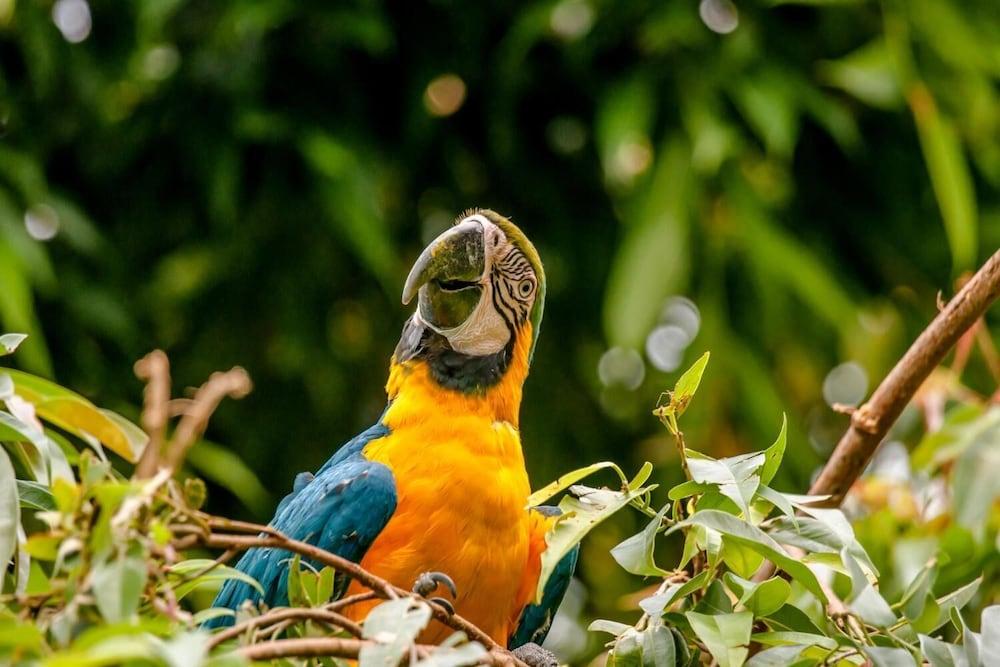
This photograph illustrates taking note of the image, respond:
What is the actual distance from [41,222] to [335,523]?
63.7 inches

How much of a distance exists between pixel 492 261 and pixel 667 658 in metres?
0.82

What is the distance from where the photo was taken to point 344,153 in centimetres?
283

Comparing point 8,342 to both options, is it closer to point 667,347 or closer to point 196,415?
point 196,415

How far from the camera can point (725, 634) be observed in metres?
0.97

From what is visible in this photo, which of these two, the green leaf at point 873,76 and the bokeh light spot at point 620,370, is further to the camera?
the bokeh light spot at point 620,370

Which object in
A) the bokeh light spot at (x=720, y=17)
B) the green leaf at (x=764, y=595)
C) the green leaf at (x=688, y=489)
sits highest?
the bokeh light spot at (x=720, y=17)

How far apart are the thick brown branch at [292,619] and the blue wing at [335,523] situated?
0.64 m

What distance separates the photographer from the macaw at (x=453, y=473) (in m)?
1.56

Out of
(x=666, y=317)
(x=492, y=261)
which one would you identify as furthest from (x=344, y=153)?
(x=492, y=261)

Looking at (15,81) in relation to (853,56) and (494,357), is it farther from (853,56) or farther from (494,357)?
(853,56)

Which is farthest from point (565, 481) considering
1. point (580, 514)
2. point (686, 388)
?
point (686, 388)

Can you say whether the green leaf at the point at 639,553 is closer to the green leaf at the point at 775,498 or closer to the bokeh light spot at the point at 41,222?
the green leaf at the point at 775,498

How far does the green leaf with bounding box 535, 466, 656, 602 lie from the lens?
978 millimetres

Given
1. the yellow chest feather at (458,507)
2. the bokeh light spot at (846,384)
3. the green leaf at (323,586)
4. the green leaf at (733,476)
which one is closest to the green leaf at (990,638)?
the green leaf at (733,476)
